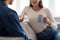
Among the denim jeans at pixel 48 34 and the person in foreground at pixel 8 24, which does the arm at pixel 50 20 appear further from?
the person in foreground at pixel 8 24

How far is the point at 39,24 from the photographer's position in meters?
2.38

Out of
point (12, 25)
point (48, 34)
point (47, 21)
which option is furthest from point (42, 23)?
point (12, 25)

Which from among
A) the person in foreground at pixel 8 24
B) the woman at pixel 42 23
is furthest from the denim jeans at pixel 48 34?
the person in foreground at pixel 8 24

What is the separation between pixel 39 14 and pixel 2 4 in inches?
47.6

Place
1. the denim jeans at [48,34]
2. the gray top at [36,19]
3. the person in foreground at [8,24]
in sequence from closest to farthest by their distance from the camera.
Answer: the person in foreground at [8,24] < the denim jeans at [48,34] < the gray top at [36,19]

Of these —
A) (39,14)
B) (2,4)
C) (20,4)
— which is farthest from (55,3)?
(2,4)

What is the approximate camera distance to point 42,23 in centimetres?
238

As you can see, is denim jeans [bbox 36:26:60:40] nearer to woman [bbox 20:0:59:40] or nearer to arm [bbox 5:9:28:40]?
woman [bbox 20:0:59:40]

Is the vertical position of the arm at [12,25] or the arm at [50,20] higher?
the arm at [12,25]

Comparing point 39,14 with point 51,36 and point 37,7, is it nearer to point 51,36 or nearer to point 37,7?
point 37,7

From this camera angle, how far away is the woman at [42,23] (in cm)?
229

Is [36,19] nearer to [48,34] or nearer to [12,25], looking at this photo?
[48,34]

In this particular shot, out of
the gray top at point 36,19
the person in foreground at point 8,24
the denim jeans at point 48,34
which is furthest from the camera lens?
the gray top at point 36,19

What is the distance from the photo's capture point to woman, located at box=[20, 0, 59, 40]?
2295mm
